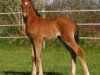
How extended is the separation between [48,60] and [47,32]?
386 centimetres

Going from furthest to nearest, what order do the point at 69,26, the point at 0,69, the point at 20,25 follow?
the point at 20,25, the point at 0,69, the point at 69,26

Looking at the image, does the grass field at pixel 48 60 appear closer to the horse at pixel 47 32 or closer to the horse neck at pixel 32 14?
the horse at pixel 47 32

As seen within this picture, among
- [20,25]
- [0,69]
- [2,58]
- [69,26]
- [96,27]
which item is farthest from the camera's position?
[20,25]

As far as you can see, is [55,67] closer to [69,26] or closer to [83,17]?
[69,26]

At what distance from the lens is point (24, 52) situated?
49.1 ft

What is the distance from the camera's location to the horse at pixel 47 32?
8516 mm

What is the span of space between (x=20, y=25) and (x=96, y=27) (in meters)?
3.82

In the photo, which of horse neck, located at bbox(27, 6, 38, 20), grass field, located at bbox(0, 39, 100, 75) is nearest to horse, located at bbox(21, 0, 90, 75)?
horse neck, located at bbox(27, 6, 38, 20)

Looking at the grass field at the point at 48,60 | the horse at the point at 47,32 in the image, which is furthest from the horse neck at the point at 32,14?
the grass field at the point at 48,60

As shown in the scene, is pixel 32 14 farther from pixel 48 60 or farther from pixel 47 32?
pixel 48 60

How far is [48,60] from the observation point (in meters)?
12.5

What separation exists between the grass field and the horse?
3.39 feet

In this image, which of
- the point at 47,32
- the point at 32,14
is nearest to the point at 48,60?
the point at 32,14

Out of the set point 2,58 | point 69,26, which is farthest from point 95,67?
point 2,58
